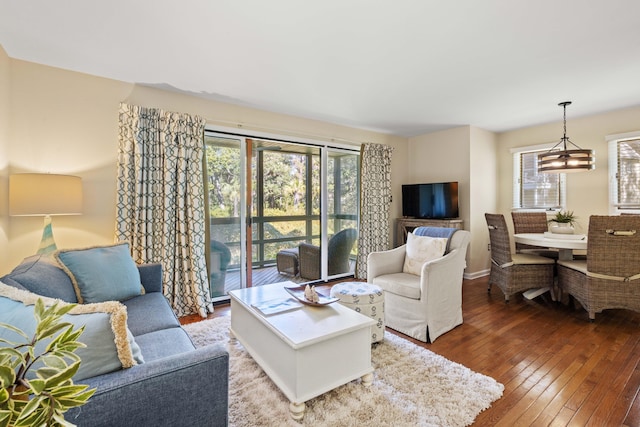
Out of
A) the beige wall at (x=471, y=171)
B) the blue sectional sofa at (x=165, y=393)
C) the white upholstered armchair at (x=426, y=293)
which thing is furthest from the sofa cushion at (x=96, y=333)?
the beige wall at (x=471, y=171)

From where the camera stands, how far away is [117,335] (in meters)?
0.97

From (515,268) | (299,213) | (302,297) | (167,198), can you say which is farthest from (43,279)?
(515,268)

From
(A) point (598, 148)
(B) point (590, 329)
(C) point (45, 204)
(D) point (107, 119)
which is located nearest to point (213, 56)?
(D) point (107, 119)

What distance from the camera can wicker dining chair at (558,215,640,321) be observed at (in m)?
2.75

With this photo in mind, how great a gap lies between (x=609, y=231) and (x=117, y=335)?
12.8 ft

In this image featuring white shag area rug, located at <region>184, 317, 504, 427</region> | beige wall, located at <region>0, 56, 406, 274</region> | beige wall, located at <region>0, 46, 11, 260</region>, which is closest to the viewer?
white shag area rug, located at <region>184, 317, 504, 427</region>

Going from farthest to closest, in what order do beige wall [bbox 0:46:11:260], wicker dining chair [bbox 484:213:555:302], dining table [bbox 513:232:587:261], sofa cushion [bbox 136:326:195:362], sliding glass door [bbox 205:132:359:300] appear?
1. sliding glass door [bbox 205:132:359:300]
2. wicker dining chair [bbox 484:213:555:302]
3. dining table [bbox 513:232:587:261]
4. beige wall [bbox 0:46:11:260]
5. sofa cushion [bbox 136:326:195:362]

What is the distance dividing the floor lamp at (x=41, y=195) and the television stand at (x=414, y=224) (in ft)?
13.8

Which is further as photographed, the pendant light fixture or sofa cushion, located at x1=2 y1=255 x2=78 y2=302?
the pendant light fixture

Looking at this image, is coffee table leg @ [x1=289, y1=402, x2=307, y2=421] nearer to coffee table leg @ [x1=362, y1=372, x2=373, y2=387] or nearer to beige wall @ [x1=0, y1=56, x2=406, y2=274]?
coffee table leg @ [x1=362, y1=372, x2=373, y2=387]

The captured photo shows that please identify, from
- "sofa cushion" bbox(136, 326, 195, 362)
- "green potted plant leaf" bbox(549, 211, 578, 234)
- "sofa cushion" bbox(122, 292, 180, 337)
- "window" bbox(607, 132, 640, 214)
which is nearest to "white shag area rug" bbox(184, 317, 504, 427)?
"sofa cushion" bbox(136, 326, 195, 362)

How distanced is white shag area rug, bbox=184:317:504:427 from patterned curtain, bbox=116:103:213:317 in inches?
49.4

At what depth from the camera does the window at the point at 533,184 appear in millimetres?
4473

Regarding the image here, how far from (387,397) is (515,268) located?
2.60 metres
